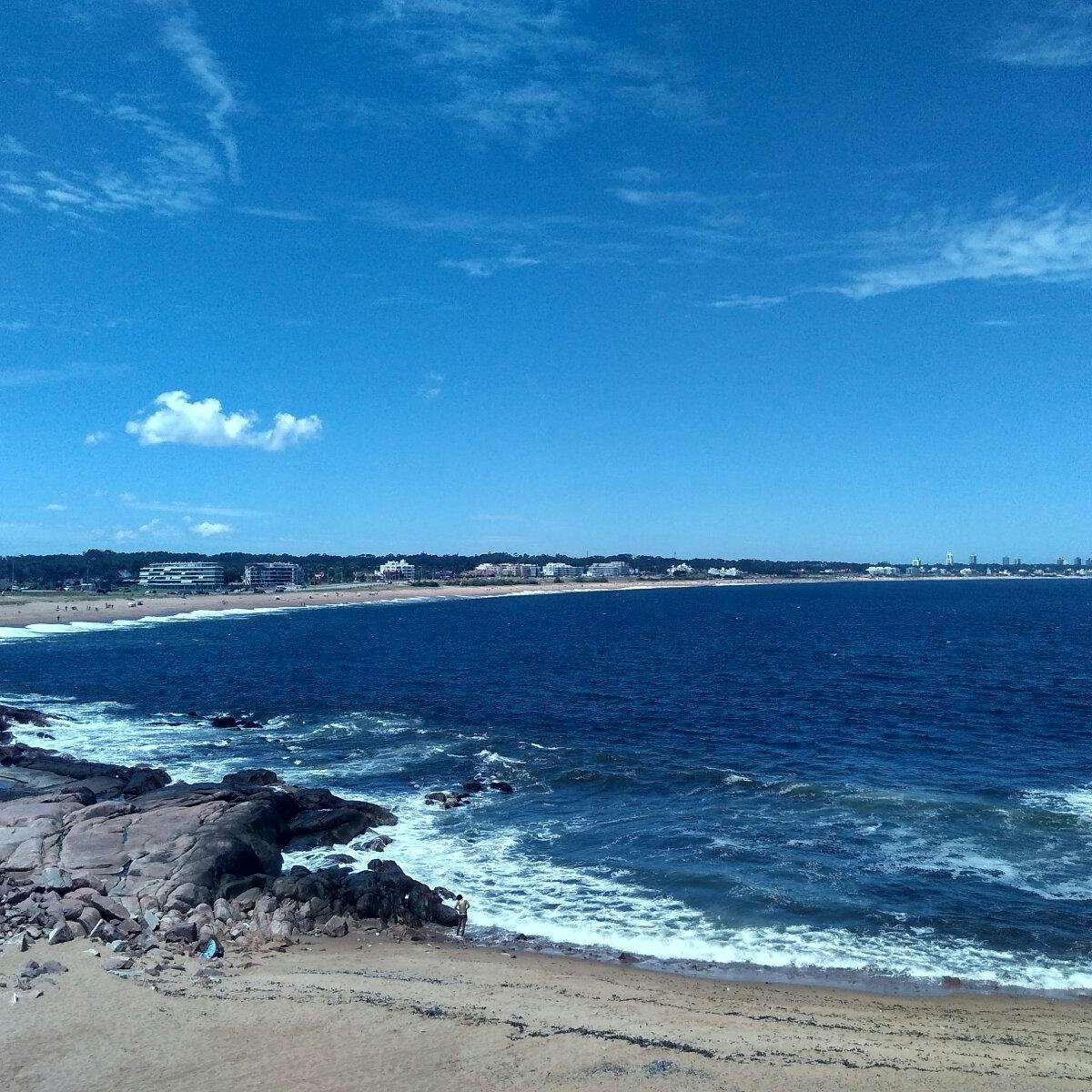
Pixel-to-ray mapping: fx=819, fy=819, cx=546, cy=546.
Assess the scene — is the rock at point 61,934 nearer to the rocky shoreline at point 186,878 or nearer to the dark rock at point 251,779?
the rocky shoreline at point 186,878

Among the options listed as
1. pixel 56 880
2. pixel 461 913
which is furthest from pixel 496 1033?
pixel 56 880

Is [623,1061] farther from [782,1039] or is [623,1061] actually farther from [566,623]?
[566,623]

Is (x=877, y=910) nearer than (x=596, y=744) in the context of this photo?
Yes

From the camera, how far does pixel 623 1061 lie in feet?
50.4

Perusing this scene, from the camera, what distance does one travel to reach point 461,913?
23.8m

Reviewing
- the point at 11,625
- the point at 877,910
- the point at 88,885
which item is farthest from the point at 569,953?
the point at 11,625

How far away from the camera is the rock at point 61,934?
20484 millimetres

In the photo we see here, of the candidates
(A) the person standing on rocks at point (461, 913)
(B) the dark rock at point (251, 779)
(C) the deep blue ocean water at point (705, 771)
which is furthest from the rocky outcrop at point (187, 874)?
(B) the dark rock at point (251, 779)

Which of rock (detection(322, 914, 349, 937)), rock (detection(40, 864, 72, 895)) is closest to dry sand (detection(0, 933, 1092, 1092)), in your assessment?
rock (detection(322, 914, 349, 937))

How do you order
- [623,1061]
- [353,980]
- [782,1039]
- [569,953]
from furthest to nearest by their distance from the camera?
[569,953] → [353,980] → [782,1039] → [623,1061]

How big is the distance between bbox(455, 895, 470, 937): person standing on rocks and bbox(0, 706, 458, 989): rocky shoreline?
0.17 metres

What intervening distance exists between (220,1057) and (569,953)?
9.24 metres

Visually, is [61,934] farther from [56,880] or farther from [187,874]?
[187,874]

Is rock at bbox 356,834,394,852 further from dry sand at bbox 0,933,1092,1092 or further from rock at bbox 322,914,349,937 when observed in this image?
dry sand at bbox 0,933,1092,1092
